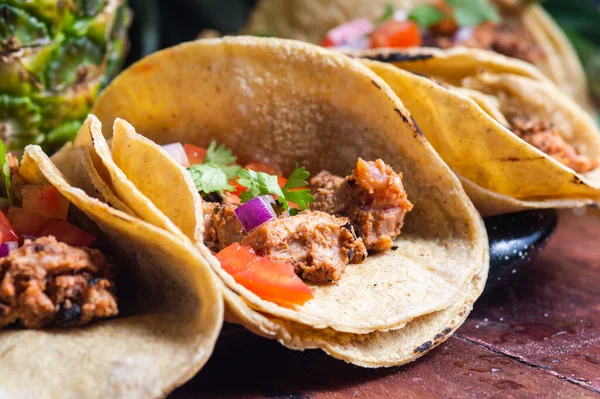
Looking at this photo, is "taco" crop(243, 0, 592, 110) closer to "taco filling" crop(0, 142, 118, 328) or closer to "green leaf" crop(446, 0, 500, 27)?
"green leaf" crop(446, 0, 500, 27)

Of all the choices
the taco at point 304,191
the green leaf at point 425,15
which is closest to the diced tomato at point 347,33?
the green leaf at point 425,15

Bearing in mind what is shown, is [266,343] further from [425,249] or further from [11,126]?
[11,126]

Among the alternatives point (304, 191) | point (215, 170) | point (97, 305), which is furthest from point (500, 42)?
point (97, 305)

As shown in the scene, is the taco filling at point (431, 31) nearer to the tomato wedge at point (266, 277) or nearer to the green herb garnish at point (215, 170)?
the green herb garnish at point (215, 170)

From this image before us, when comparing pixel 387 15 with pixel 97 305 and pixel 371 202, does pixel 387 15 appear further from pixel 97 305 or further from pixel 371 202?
pixel 97 305

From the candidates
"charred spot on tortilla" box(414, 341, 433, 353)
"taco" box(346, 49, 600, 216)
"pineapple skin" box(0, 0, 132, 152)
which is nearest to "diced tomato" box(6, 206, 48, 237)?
"pineapple skin" box(0, 0, 132, 152)

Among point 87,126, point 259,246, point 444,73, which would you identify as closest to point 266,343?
point 259,246
